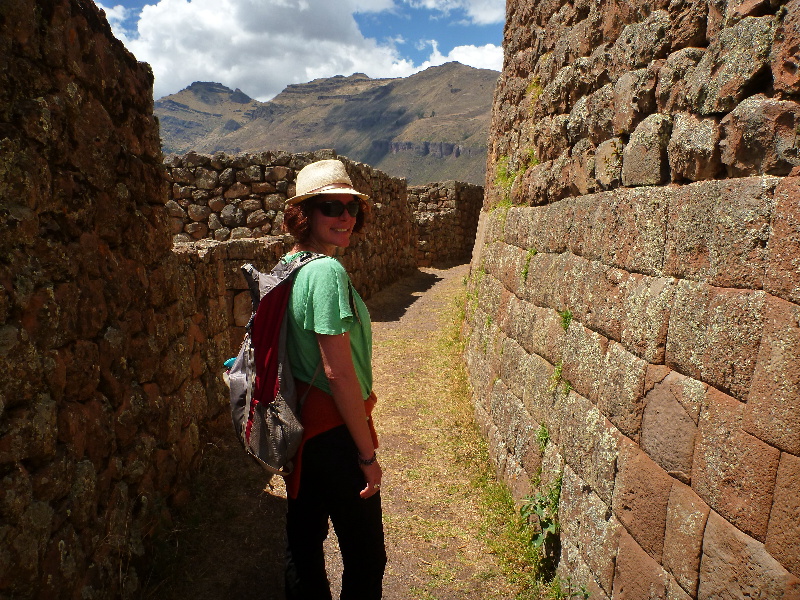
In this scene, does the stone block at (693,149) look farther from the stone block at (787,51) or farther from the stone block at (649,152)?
the stone block at (787,51)

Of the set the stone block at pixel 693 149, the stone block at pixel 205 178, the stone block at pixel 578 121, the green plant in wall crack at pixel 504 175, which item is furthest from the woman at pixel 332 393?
the stone block at pixel 205 178

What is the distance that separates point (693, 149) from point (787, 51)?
0.48 m

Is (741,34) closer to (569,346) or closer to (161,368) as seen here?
(569,346)

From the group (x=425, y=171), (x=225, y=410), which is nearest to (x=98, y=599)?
(x=225, y=410)

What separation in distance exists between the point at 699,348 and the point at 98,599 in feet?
8.91

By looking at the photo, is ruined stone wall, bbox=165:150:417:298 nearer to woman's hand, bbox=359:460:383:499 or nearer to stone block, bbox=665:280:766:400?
woman's hand, bbox=359:460:383:499

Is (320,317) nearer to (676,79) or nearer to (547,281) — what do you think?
(676,79)

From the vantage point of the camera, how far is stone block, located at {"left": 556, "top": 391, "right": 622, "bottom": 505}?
261 centimetres

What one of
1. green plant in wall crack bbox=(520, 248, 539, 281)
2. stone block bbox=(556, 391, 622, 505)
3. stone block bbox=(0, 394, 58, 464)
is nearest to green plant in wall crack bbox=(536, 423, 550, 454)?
stone block bbox=(556, 391, 622, 505)

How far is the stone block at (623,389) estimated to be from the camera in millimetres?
2391

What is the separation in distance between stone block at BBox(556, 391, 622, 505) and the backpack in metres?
1.50

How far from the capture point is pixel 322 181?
2314mm

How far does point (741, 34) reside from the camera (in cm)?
196

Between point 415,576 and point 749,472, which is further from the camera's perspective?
point 415,576
